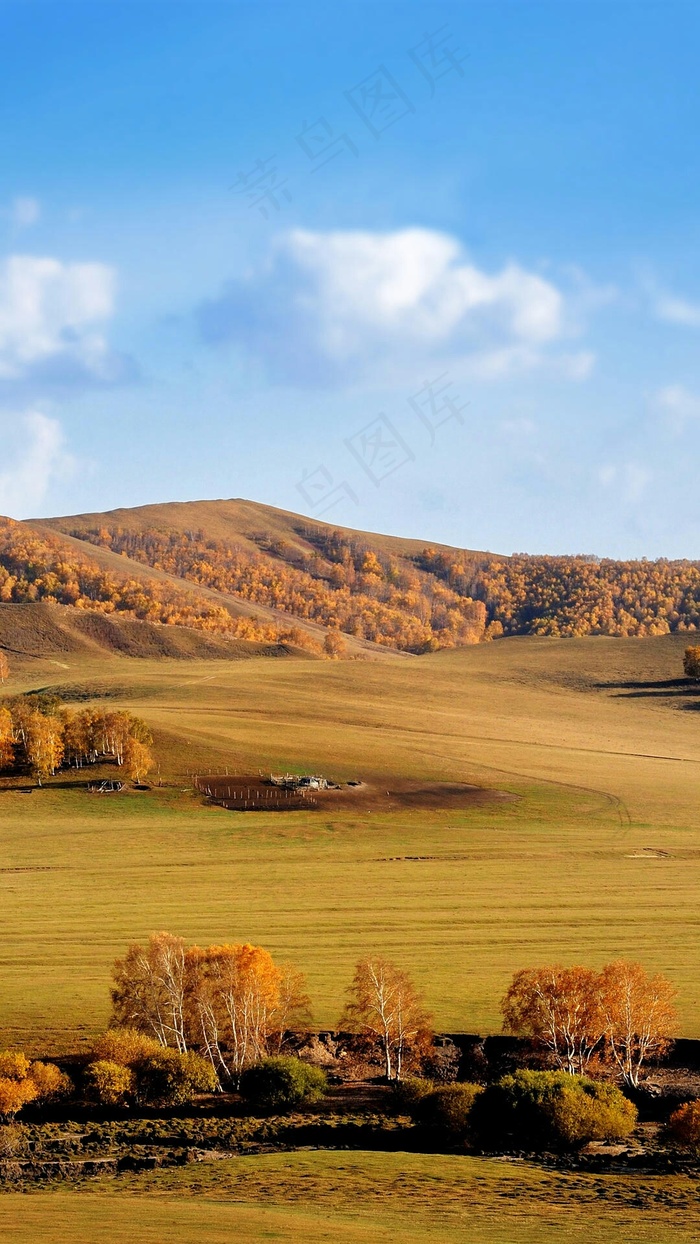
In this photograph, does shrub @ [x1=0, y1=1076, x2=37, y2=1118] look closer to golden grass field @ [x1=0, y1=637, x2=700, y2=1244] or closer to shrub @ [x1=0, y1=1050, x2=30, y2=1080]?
shrub @ [x1=0, y1=1050, x2=30, y2=1080]

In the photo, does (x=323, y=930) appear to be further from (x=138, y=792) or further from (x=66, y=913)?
(x=138, y=792)

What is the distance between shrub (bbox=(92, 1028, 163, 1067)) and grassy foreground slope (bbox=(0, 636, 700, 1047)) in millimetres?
2810

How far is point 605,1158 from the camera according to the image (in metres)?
41.2

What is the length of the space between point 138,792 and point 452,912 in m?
46.1

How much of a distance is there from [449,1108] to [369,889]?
1348 inches

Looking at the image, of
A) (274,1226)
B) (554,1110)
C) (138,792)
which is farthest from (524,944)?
(138,792)

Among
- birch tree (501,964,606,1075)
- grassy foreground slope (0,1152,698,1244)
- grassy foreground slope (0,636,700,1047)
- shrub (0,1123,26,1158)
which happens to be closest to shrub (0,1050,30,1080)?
shrub (0,1123,26,1158)

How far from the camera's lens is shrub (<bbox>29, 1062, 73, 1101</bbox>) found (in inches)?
1832

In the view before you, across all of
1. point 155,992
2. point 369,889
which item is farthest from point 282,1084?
point 369,889

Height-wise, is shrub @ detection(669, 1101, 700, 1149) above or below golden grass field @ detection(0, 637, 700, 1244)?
below

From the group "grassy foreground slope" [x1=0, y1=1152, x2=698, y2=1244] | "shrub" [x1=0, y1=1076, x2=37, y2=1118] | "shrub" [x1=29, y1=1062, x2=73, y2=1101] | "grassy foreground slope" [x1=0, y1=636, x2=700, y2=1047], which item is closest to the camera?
"grassy foreground slope" [x1=0, y1=1152, x2=698, y2=1244]

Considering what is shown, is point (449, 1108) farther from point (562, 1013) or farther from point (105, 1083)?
point (105, 1083)

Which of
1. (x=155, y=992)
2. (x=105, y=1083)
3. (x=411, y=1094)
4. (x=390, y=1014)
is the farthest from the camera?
(x=155, y=992)

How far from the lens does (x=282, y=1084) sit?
47.1 m
